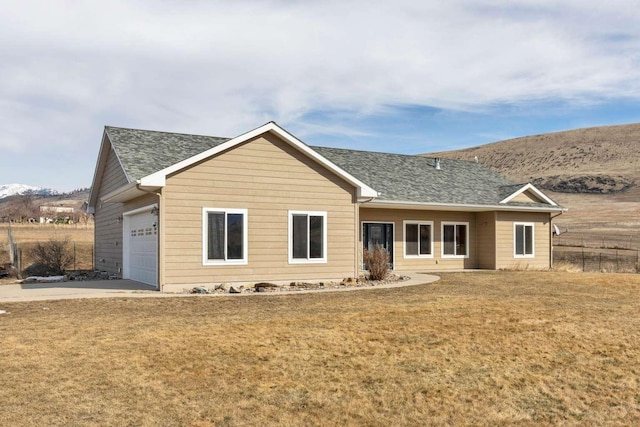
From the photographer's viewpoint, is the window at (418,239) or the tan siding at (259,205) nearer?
the tan siding at (259,205)

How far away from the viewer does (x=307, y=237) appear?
17047 mm

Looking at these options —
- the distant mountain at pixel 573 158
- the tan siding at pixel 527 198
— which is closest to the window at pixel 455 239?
the tan siding at pixel 527 198

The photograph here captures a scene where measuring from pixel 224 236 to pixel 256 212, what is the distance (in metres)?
1.14

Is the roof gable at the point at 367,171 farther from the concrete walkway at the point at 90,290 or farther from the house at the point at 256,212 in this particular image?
the concrete walkway at the point at 90,290

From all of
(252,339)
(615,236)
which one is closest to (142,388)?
(252,339)

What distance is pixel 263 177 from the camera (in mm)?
16391

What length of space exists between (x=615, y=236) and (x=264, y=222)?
29772 mm

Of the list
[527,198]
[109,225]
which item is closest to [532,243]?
[527,198]

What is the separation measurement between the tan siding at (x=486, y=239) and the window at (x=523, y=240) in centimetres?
113

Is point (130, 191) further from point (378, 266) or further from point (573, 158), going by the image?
point (573, 158)

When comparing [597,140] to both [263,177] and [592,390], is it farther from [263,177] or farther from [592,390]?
[592,390]

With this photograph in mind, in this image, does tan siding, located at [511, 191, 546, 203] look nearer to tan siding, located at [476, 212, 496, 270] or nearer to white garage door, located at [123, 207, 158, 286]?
tan siding, located at [476, 212, 496, 270]

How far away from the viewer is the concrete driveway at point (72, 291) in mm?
13656

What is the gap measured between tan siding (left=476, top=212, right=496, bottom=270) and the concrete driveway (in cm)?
1377
